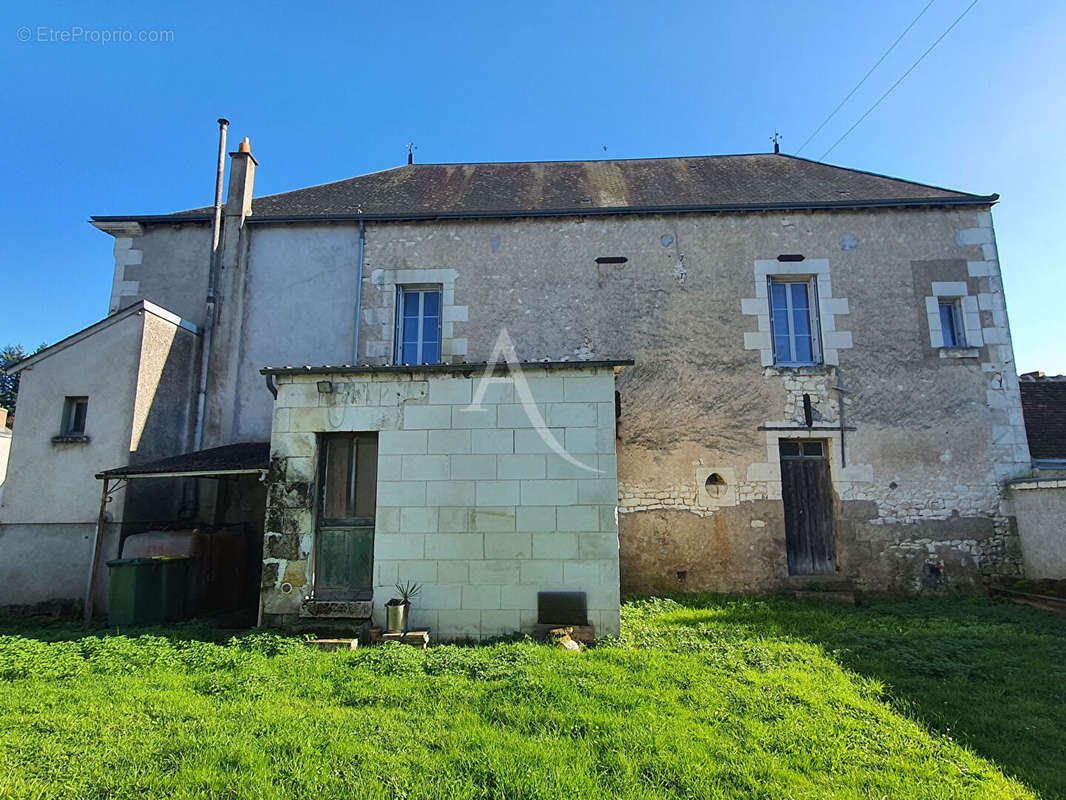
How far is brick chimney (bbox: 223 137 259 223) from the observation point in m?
9.30

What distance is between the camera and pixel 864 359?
28.2 feet

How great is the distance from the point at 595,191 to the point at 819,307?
13.6 feet

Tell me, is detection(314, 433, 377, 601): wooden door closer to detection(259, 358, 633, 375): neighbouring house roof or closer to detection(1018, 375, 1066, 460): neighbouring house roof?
detection(259, 358, 633, 375): neighbouring house roof

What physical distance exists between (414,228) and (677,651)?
7.17m

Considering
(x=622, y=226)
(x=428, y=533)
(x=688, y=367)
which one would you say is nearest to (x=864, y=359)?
(x=688, y=367)

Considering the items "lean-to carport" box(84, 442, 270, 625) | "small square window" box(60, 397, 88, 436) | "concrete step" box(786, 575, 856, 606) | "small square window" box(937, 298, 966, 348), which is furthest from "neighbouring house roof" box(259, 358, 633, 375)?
"small square window" box(937, 298, 966, 348)

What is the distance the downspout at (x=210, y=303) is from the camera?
851 centimetres

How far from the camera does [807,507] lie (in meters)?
8.39

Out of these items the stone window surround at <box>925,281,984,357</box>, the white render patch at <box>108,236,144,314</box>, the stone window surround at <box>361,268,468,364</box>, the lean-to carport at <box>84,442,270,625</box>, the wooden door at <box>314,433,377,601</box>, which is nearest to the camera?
the wooden door at <box>314,433,377,601</box>

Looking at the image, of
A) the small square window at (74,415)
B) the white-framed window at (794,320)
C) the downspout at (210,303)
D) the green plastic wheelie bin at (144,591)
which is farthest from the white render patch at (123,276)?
the white-framed window at (794,320)

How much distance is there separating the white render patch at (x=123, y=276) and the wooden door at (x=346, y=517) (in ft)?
18.1

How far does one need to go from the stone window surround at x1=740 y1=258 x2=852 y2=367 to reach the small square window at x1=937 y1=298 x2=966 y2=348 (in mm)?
1513

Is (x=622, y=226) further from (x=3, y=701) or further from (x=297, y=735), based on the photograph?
(x=3, y=701)

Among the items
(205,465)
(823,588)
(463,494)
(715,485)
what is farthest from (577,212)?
(823,588)
